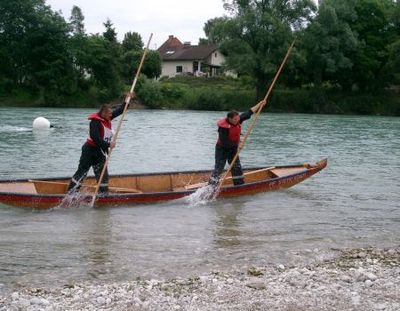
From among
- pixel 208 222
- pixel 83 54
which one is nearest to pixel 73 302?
pixel 208 222

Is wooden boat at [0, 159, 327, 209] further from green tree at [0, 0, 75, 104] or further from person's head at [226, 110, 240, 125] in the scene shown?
green tree at [0, 0, 75, 104]

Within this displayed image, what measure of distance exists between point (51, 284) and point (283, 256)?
10.8 feet

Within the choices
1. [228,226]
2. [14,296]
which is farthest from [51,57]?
[14,296]

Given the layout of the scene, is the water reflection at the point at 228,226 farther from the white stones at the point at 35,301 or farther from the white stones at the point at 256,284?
the white stones at the point at 35,301

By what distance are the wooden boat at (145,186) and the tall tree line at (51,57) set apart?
5024 cm

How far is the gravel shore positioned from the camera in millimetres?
5977

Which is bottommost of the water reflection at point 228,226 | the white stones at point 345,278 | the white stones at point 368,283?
the water reflection at point 228,226

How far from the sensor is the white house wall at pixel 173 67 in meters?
81.1

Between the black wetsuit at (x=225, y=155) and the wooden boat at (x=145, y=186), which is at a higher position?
the black wetsuit at (x=225, y=155)

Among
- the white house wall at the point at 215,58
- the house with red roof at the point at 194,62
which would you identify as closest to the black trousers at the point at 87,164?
the house with red roof at the point at 194,62

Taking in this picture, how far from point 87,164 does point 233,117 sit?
322 centimetres

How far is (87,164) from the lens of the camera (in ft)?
37.1

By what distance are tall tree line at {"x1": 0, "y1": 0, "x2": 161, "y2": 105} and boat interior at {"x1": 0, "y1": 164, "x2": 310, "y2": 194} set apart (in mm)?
50142

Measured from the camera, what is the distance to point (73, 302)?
604 centimetres
